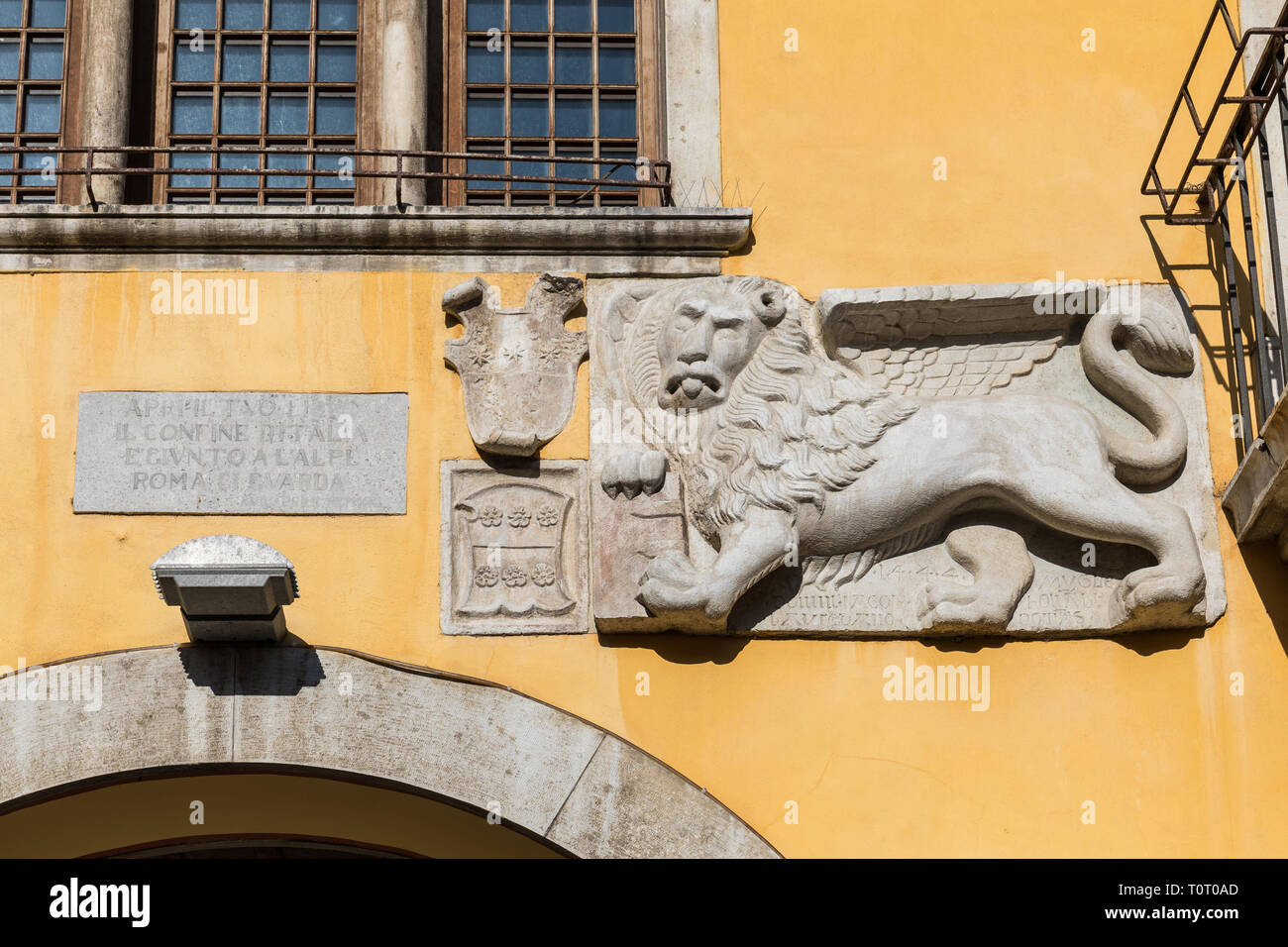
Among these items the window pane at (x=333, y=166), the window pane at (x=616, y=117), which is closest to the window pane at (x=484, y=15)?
the window pane at (x=616, y=117)

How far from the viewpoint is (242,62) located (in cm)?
769

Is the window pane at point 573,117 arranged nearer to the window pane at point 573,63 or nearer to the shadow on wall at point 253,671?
the window pane at point 573,63

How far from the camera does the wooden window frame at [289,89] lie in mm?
7531

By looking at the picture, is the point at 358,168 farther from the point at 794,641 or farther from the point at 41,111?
the point at 794,641

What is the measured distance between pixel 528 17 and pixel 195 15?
4.23 ft

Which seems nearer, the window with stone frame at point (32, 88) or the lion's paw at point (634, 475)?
the lion's paw at point (634, 475)

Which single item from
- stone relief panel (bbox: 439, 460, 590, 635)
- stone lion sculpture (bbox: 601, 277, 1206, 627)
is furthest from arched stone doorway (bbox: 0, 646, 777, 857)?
stone lion sculpture (bbox: 601, 277, 1206, 627)

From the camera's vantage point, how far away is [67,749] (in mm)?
6512

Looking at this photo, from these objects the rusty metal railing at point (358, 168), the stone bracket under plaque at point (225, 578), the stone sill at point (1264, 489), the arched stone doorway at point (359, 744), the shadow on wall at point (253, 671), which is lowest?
the arched stone doorway at point (359, 744)

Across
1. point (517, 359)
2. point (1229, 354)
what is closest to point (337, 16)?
point (517, 359)

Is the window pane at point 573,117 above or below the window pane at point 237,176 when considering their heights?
above

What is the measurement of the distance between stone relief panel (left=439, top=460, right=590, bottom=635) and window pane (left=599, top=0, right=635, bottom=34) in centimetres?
192

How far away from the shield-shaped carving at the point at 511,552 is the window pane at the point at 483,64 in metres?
1.78

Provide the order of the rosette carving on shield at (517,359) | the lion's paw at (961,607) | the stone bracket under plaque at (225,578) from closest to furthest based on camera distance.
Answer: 1. the stone bracket under plaque at (225,578)
2. the lion's paw at (961,607)
3. the rosette carving on shield at (517,359)
